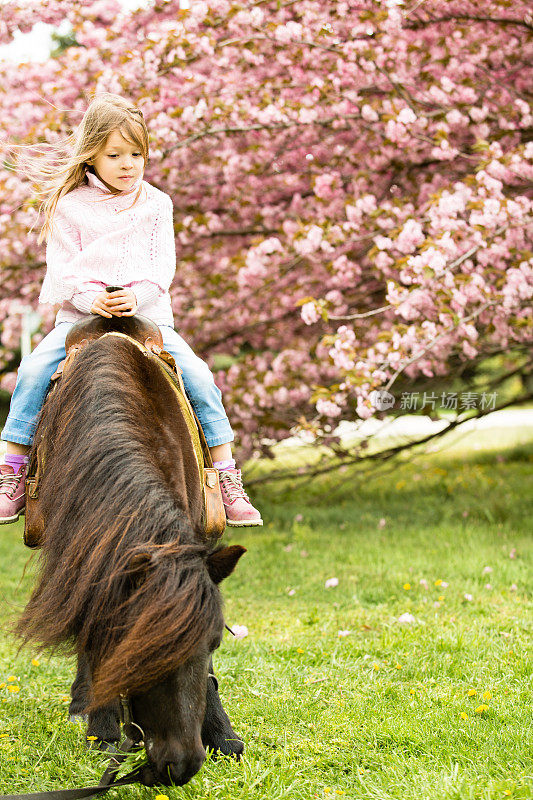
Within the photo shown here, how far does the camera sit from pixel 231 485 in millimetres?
3109

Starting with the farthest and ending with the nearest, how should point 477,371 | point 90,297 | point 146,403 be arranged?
point 477,371, point 90,297, point 146,403

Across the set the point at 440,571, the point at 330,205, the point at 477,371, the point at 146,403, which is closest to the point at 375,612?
the point at 440,571

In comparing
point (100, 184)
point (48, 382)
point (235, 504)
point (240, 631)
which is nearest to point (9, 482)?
point (48, 382)

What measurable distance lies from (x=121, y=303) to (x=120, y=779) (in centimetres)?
156

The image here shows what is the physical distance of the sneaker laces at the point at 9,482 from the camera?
9.68ft

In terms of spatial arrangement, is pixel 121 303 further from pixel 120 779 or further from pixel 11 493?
pixel 120 779

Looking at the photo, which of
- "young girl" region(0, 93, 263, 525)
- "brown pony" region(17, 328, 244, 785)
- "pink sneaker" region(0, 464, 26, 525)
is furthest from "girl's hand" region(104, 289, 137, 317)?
"pink sneaker" region(0, 464, 26, 525)

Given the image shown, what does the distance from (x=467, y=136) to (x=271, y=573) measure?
3.84m

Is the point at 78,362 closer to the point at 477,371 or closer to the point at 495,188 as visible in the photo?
the point at 495,188

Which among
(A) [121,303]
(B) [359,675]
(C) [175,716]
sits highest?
(A) [121,303]

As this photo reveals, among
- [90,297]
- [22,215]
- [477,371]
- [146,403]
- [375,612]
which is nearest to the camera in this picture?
[146,403]

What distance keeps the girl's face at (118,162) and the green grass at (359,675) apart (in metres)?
1.68

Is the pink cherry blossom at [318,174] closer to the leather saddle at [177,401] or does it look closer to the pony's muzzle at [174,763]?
the leather saddle at [177,401]

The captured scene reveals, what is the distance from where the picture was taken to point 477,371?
7.93 metres
